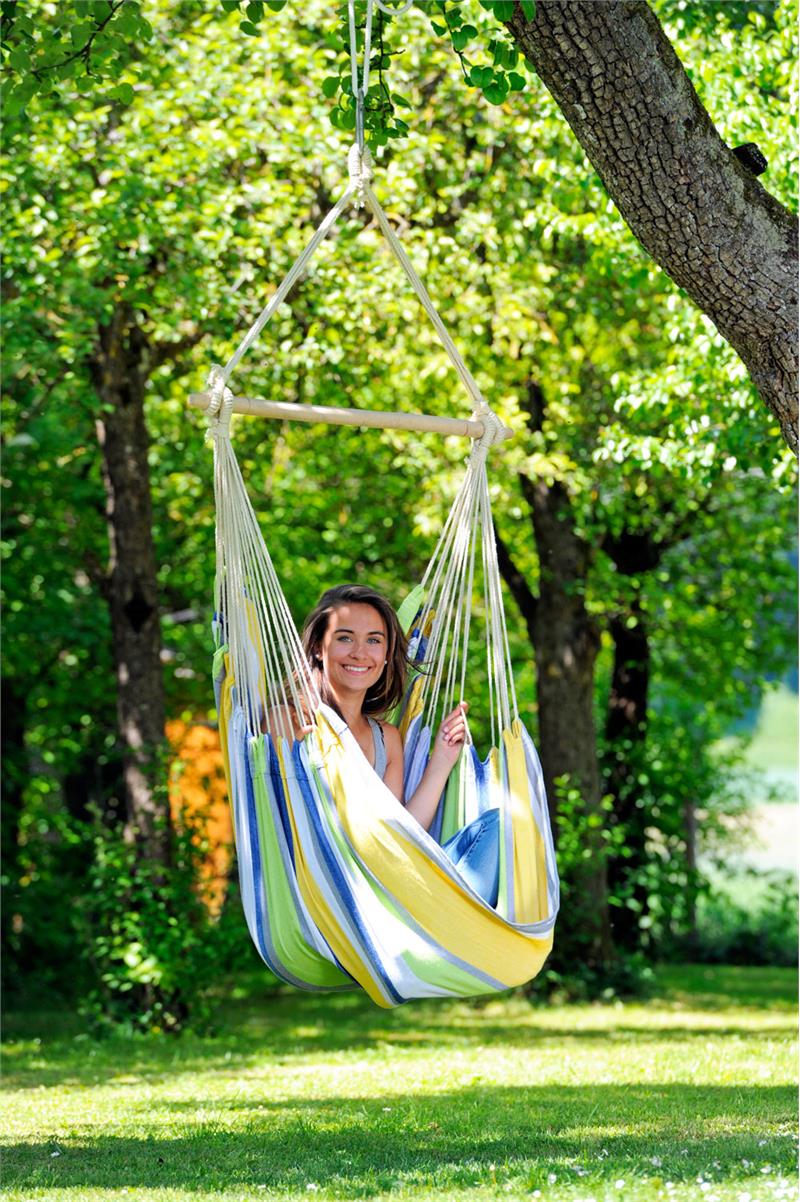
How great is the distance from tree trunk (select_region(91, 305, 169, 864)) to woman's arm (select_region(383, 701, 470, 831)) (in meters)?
2.72

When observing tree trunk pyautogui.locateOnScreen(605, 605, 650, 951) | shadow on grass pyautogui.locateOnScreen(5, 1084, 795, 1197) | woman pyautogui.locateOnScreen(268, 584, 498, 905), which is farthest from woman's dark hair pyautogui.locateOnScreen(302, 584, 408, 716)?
tree trunk pyautogui.locateOnScreen(605, 605, 650, 951)

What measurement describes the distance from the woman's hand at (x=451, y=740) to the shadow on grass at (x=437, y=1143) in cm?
78

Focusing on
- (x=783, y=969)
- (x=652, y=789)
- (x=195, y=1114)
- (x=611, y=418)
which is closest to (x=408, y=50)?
(x=611, y=418)

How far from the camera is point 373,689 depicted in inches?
131

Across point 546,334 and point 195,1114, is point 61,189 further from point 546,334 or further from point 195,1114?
point 195,1114

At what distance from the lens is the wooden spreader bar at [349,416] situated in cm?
301

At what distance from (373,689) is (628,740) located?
4659 millimetres

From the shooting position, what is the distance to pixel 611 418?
612 centimetres

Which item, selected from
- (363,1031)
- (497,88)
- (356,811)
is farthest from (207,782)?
(497,88)

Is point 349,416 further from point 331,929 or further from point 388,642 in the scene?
point 331,929

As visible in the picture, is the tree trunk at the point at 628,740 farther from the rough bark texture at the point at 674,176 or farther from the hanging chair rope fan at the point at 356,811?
the rough bark texture at the point at 674,176

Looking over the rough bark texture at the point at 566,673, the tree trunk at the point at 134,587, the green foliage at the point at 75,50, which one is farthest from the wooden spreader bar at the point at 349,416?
the rough bark texture at the point at 566,673

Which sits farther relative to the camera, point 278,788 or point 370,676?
point 370,676

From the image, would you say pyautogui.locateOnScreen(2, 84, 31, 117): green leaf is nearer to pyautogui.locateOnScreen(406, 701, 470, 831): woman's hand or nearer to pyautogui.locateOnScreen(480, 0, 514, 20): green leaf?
pyautogui.locateOnScreen(480, 0, 514, 20): green leaf
